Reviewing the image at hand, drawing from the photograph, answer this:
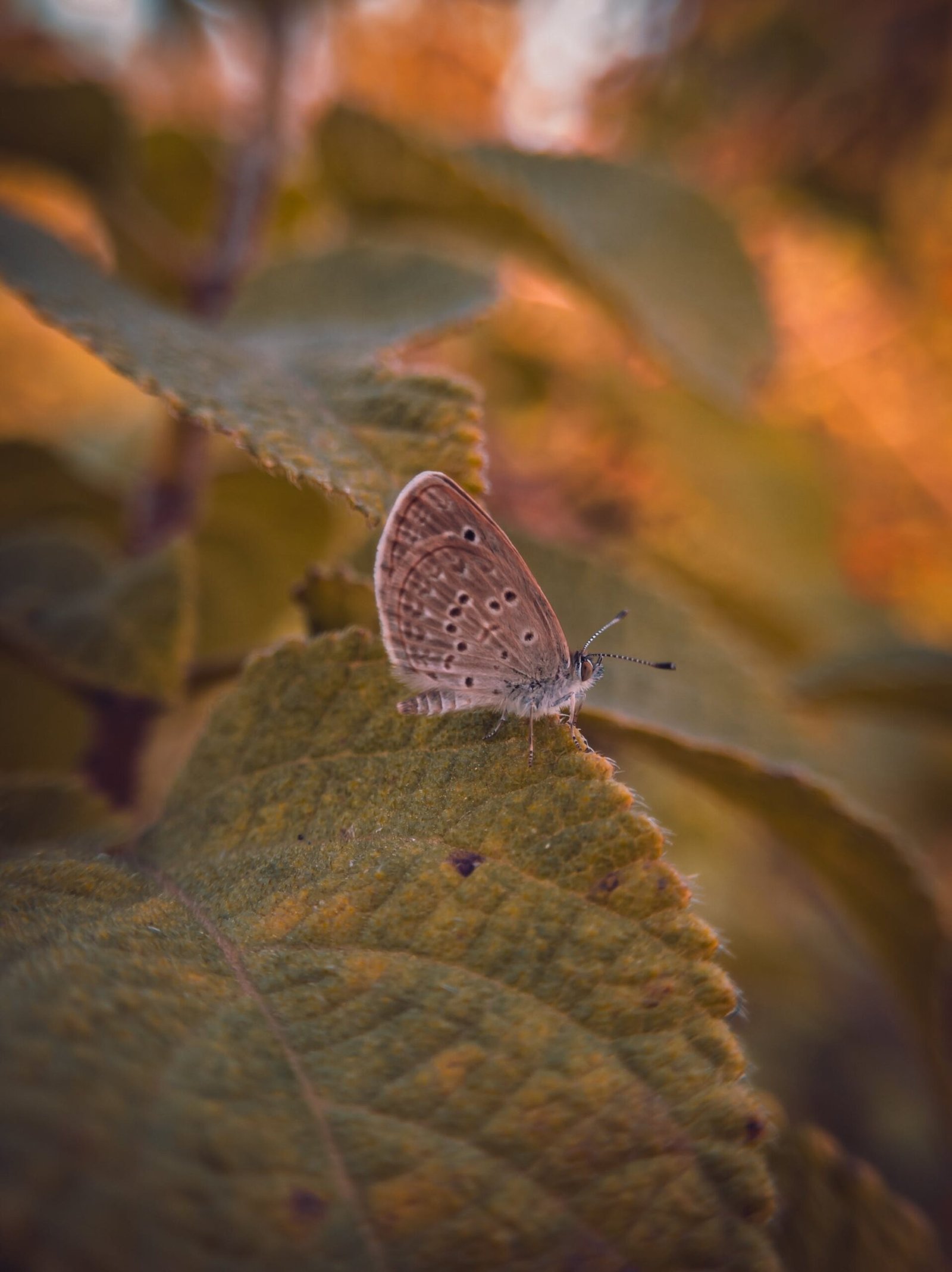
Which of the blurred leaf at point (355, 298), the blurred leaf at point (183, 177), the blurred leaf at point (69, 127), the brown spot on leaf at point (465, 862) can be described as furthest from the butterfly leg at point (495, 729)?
the blurred leaf at point (183, 177)

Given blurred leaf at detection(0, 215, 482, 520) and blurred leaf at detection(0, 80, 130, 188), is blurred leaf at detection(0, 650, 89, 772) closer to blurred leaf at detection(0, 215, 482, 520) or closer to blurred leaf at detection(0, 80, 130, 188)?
blurred leaf at detection(0, 215, 482, 520)

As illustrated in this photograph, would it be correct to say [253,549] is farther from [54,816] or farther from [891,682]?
[891,682]

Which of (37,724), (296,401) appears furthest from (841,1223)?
(37,724)

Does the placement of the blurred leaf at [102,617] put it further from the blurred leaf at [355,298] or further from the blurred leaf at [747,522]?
the blurred leaf at [747,522]

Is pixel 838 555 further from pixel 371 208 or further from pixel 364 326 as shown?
pixel 364 326

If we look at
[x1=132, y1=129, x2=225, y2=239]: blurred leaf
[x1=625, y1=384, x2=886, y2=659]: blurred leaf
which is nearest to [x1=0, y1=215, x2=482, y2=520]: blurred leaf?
[x1=132, y1=129, x2=225, y2=239]: blurred leaf

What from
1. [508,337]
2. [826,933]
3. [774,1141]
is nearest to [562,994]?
[774,1141]

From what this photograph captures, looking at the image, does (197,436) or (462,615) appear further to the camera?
(197,436)
